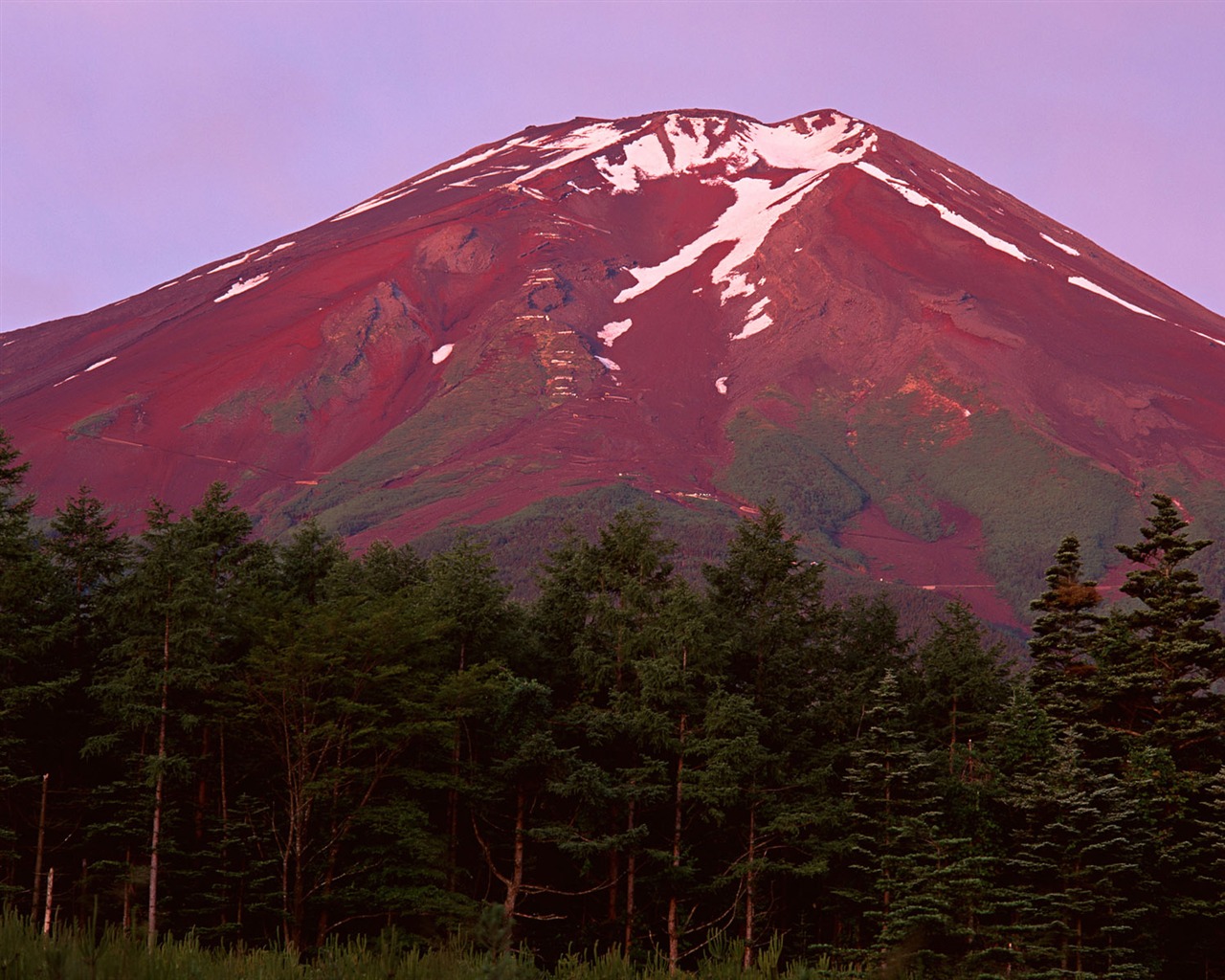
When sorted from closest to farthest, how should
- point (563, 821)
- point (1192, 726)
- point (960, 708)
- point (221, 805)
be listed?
point (221, 805)
point (563, 821)
point (1192, 726)
point (960, 708)

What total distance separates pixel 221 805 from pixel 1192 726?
29.4 meters

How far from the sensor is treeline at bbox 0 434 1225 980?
110 ft

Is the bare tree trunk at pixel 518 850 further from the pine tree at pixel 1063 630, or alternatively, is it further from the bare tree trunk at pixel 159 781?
the pine tree at pixel 1063 630

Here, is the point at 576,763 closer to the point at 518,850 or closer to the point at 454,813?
the point at 518,850

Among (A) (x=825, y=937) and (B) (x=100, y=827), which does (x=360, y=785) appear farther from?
(A) (x=825, y=937)

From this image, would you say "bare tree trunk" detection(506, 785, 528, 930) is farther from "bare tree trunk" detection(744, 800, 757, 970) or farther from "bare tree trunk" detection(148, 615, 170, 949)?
"bare tree trunk" detection(148, 615, 170, 949)

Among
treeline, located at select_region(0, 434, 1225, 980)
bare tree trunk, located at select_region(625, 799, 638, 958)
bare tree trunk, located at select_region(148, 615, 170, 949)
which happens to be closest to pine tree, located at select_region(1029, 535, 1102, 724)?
treeline, located at select_region(0, 434, 1225, 980)

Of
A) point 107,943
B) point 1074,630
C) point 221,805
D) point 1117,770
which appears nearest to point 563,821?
point 221,805

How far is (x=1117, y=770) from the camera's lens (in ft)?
138

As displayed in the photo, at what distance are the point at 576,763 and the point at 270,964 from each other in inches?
1201

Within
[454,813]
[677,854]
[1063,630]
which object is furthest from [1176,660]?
[454,813]

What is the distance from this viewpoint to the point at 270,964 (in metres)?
6.70

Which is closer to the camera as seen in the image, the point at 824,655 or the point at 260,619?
the point at 260,619

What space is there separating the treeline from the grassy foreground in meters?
24.2
